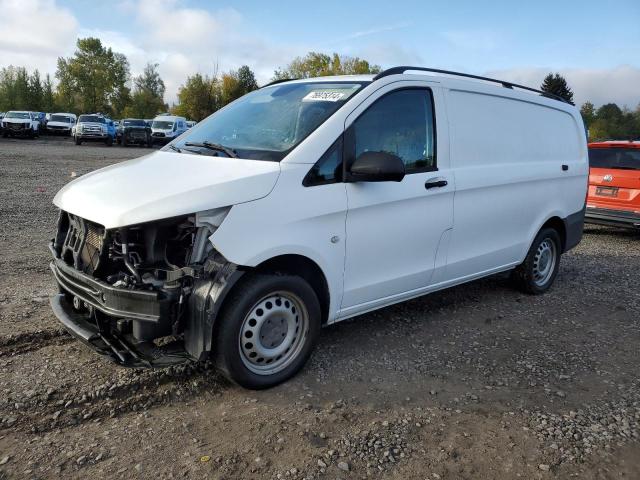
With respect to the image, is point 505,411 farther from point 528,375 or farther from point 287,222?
point 287,222

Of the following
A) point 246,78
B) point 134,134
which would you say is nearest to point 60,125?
point 134,134

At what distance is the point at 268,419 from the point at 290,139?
1819 millimetres

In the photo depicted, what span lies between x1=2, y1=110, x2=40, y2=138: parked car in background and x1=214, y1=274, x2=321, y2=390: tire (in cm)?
3728

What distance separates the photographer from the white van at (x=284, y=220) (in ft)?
→ 10.6

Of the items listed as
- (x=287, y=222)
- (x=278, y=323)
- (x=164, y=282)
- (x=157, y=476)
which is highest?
(x=287, y=222)

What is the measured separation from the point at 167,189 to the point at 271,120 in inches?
46.7

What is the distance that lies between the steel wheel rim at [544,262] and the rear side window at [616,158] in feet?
13.9

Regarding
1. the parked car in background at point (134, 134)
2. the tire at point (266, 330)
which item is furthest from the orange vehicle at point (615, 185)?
the parked car in background at point (134, 134)

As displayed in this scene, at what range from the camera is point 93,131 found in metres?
34.5

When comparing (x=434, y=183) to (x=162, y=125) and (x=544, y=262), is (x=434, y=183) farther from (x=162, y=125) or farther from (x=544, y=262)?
(x=162, y=125)

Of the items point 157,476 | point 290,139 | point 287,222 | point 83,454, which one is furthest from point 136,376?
point 290,139

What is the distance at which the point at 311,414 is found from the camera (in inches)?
132

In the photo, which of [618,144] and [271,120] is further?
[618,144]

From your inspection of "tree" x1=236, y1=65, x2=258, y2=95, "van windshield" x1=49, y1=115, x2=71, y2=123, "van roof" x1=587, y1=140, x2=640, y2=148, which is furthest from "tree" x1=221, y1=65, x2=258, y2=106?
"van roof" x1=587, y1=140, x2=640, y2=148
